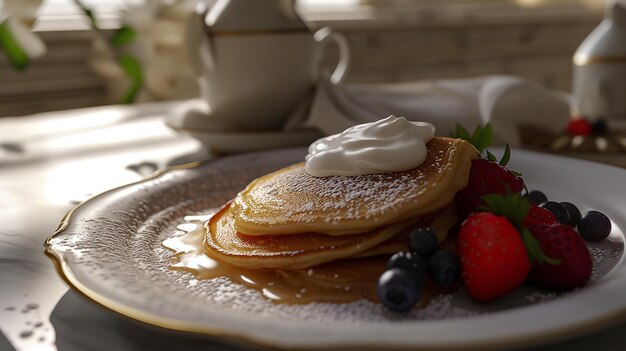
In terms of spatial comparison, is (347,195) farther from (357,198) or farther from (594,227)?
(594,227)

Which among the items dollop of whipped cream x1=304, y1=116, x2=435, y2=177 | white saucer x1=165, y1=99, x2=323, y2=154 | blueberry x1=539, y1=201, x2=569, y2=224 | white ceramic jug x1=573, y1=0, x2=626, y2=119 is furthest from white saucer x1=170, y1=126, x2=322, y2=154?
white ceramic jug x1=573, y1=0, x2=626, y2=119

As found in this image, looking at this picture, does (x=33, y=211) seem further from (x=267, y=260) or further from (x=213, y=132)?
(x=267, y=260)

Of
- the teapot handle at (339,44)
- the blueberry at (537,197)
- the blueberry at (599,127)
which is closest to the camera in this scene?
the blueberry at (537,197)

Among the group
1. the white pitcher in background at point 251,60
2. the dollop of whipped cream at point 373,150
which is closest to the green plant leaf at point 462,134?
the dollop of whipped cream at point 373,150

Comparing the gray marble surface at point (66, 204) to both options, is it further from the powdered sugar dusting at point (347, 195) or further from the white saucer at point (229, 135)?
the powdered sugar dusting at point (347, 195)

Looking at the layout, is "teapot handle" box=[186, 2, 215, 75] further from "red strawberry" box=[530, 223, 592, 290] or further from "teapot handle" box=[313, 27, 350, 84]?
"red strawberry" box=[530, 223, 592, 290]

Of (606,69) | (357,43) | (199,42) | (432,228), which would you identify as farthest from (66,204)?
(357,43)
